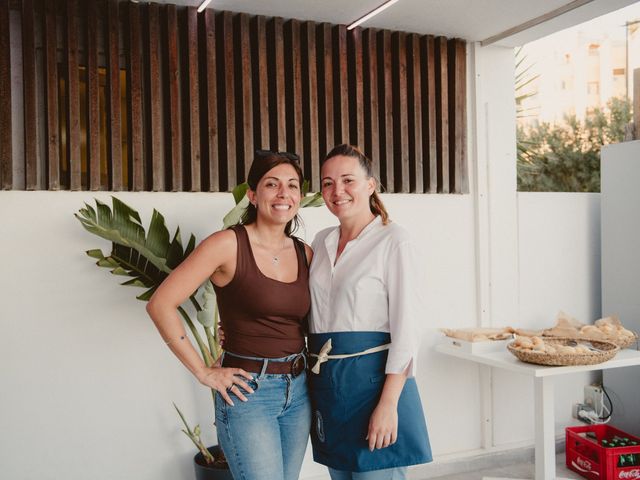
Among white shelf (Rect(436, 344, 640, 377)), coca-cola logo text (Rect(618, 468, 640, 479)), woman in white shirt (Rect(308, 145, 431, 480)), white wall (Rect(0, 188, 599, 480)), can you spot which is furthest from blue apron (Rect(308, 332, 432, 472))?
Answer: coca-cola logo text (Rect(618, 468, 640, 479))

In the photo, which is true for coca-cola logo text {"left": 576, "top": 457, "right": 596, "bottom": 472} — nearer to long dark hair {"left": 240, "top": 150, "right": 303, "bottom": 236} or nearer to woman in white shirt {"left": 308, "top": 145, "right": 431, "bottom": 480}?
woman in white shirt {"left": 308, "top": 145, "right": 431, "bottom": 480}

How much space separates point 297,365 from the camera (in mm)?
1877

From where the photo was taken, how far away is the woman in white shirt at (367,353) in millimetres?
1774

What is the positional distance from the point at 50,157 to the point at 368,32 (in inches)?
74.8

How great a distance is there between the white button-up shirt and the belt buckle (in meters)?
0.10

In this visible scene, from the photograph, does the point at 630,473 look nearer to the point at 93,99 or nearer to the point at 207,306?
the point at 207,306

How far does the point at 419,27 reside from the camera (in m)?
3.61

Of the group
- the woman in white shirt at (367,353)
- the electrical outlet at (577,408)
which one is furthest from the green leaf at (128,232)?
the electrical outlet at (577,408)

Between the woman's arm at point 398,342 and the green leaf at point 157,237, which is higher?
the green leaf at point 157,237

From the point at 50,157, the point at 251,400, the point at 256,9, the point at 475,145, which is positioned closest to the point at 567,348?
the point at 475,145

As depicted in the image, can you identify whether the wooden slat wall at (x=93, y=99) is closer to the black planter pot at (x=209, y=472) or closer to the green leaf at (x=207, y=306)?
the green leaf at (x=207, y=306)

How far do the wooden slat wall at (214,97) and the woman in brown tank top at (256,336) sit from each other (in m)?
1.38

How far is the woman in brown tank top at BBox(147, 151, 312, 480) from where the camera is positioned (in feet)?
5.90

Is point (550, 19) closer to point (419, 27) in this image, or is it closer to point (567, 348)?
point (419, 27)
